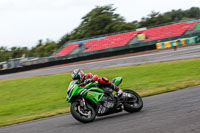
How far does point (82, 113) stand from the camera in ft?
21.5

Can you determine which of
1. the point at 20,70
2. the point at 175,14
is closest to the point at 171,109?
the point at 20,70

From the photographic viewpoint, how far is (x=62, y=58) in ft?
132

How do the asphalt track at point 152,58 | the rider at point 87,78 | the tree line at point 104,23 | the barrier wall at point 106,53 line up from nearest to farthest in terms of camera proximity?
the rider at point 87,78
the asphalt track at point 152,58
the barrier wall at point 106,53
the tree line at point 104,23

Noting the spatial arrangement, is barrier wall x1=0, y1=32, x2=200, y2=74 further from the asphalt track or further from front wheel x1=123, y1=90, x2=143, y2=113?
front wheel x1=123, y1=90, x2=143, y2=113

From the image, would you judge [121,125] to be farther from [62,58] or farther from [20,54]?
[20,54]

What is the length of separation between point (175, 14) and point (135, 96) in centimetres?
9446

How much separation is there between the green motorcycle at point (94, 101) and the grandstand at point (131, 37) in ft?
99.4

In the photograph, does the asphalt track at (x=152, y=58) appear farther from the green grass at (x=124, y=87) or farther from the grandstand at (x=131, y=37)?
the grandstand at (x=131, y=37)

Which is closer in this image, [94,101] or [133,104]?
[94,101]

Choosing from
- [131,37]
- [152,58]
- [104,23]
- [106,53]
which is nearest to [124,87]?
[152,58]

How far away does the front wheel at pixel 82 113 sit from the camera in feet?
21.1

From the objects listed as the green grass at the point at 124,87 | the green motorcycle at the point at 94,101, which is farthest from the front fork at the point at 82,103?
the green grass at the point at 124,87

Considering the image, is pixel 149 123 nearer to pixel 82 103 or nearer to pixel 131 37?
pixel 82 103

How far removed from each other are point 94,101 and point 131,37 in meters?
33.9
